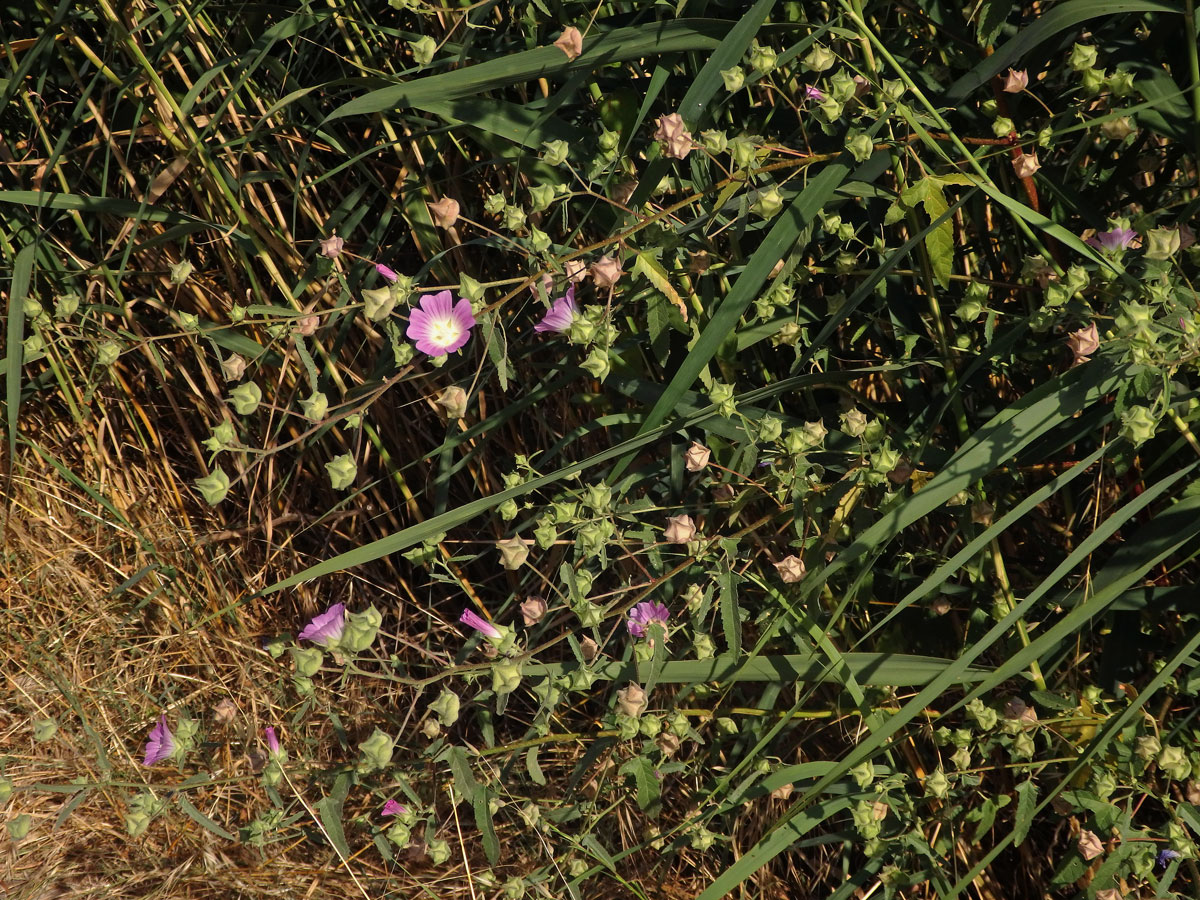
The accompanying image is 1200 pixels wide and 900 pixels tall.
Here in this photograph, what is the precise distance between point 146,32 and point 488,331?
1.08 meters

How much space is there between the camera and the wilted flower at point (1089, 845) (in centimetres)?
114

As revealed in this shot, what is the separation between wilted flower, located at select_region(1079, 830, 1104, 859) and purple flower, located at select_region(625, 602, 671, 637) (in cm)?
55

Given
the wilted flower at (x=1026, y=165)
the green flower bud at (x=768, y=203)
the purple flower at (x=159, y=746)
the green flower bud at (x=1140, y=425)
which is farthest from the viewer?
the purple flower at (x=159, y=746)

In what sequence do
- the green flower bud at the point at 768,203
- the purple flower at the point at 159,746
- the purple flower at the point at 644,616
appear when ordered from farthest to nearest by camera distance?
the purple flower at the point at 159,746 < the purple flower at the point at 644,616 < the green flower bud at the point at 768,203

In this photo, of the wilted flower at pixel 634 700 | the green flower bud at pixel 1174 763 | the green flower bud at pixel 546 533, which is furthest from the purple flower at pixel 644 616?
the green flower bud at pixel 1174 763

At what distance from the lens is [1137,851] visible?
1133mm

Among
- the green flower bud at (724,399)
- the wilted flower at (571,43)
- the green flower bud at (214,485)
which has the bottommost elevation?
the green flower bud at (214,485)

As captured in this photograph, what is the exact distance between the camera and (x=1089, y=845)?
1139 mm

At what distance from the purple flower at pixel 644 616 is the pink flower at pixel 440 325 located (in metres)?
0.42

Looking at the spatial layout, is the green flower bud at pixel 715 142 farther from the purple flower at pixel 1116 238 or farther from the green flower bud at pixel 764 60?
the purple flower at pixel 1116 238

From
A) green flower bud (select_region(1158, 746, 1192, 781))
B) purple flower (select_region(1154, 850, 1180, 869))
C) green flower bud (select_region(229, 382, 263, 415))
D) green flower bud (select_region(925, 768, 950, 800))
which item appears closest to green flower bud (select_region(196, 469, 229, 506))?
green flower bud (select_region(229, 382, 263, 415))

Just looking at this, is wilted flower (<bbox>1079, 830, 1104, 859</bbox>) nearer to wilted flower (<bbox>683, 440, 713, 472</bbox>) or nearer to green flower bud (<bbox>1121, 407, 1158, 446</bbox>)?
green flower bud (<bbox>1121, 407, 1158, 446</bbox>)

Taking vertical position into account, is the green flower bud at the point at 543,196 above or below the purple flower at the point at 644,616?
above

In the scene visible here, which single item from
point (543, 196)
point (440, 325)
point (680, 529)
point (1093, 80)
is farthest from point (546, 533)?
point (1093, 80)
